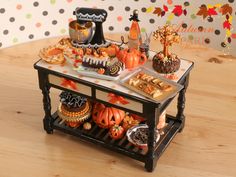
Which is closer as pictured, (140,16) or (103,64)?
(103,64)

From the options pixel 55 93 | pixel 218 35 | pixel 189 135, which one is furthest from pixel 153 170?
pixel 218 35

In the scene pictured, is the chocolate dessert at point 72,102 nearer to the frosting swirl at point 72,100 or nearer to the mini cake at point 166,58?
the frosting swirl at point 72,100

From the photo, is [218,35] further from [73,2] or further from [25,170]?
[25,170]

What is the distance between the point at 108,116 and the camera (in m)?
1.95

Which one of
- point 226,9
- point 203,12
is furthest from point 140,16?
point 226,9

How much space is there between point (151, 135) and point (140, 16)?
3.54 ft

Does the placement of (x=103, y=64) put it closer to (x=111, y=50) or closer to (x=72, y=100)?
(x=111, y=50)

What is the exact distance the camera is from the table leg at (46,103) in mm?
1889

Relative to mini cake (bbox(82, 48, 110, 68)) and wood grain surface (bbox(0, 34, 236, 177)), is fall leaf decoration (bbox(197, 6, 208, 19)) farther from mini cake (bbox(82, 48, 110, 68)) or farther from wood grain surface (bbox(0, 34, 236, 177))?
mini cake (bbox(82, 48, 110, 68))

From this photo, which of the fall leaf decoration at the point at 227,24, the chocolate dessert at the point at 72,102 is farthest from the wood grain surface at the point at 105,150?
the fall leaf decoration at the point at 227,24

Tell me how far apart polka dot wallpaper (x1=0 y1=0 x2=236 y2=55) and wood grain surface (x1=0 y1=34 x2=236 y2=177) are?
0.26 meters

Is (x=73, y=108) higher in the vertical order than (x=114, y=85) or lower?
lower

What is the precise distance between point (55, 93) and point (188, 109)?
1.86ft

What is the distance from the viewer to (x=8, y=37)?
8.68ft
